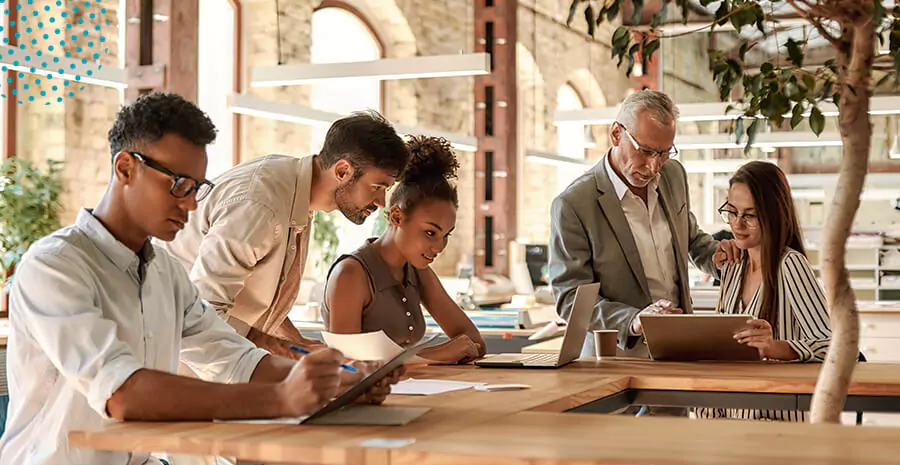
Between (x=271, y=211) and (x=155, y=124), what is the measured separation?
1005mm

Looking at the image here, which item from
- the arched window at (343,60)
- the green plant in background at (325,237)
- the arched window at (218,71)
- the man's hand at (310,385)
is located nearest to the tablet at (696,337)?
the man's hand at (310,385)

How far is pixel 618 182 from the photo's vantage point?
3785 millimetres

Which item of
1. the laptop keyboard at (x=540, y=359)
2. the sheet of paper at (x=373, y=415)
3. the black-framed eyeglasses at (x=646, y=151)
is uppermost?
the black-framed eyeglasses at (x=646, y=151)

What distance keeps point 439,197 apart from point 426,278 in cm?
35

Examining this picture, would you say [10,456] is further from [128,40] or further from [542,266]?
[542,266]

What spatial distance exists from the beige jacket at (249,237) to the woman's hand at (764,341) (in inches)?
52.1

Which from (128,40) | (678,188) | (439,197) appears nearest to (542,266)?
(128,40)

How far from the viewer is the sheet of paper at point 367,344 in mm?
2715

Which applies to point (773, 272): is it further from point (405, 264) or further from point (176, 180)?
point (176, 180)

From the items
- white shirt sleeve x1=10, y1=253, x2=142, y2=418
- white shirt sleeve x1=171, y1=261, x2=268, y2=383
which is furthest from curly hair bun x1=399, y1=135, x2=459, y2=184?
white shirt sleeve x1=10, y1=253, x2=142, y2=418

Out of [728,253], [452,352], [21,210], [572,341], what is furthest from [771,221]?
[21,210]

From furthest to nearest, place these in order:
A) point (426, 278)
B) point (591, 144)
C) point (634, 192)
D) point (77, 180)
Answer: point (591, 144), point (77, 180), point (634, 192), point (426, 278)

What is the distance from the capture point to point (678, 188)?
393 centimetres

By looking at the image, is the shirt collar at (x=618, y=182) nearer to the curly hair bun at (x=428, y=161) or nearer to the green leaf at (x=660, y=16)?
the curly hair bun at (x=428, y=161)
